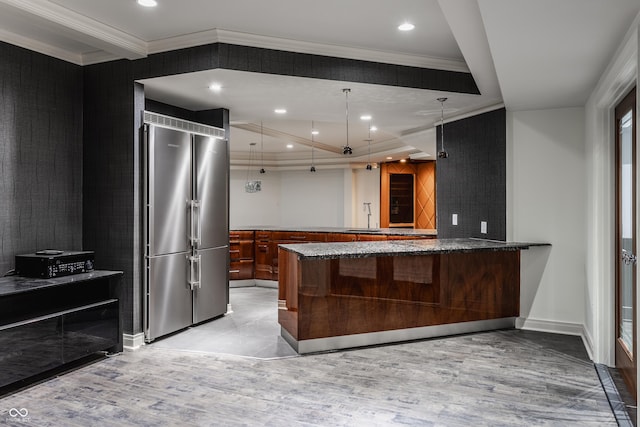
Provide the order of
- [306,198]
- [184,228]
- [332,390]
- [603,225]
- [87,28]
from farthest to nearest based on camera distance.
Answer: [306,198]
[184,228]
[603,225]
[87,28]
[332,390]

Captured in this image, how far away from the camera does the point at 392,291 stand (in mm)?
4000

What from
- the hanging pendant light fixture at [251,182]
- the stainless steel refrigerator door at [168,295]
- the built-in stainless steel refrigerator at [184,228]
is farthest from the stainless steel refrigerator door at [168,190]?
the hanging pendant light fixture at [251,182]

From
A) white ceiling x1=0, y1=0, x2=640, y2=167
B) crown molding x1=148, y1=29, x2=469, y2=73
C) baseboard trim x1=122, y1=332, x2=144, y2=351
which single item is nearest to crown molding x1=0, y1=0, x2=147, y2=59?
white ceiling x1=0, y1=0, x2=640, y2=167

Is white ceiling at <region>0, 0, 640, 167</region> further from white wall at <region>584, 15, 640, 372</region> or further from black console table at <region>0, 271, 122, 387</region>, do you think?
black console table at <region>0, 271, 122, 387</region>

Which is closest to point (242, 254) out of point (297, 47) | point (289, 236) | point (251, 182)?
point (289, 236)

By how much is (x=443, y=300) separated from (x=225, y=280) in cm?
232

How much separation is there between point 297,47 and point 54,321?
2788 millimetres

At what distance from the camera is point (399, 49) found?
3945mm

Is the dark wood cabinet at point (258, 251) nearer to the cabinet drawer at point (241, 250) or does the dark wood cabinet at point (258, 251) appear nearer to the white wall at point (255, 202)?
the cabinet drawer at point (241, 250)

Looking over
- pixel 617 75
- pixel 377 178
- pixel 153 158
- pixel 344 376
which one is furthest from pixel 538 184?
pixel 377 178

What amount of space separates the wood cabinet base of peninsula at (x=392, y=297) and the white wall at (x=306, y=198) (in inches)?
234

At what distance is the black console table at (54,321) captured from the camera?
9.50 feet

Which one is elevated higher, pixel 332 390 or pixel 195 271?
pixel 195 271

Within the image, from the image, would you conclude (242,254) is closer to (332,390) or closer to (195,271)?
(195,271)
